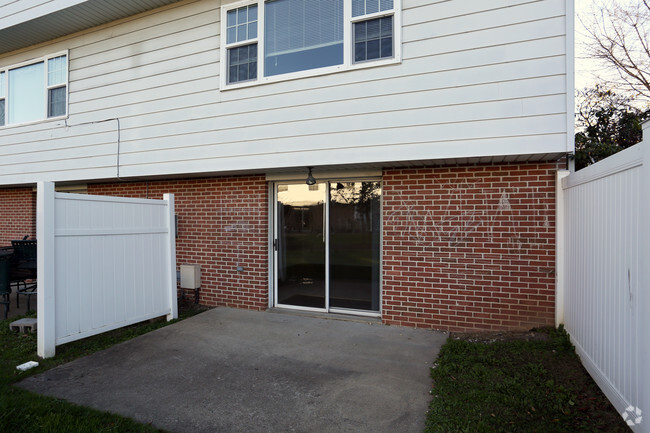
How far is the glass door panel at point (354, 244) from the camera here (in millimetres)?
5930

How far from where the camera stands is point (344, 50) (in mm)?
5277

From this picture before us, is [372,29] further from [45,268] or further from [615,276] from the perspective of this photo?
[45,268]

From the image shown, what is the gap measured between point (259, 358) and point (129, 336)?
208 cm

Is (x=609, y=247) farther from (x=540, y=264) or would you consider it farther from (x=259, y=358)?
(x=259, y=358)

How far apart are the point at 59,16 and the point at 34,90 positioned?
2057mm

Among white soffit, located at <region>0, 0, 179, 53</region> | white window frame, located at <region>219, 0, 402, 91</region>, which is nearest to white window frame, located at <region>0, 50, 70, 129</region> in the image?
white soffit, located at <region>0, 0, 179, 53</region>

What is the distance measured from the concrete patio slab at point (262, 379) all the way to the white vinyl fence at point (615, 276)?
1.46 m

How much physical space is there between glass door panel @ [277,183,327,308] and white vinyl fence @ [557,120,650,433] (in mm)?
3471

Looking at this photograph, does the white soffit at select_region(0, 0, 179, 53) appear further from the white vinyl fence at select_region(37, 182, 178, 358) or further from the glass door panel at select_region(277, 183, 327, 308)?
the glass door panel at select_region(277, 183, 327, 308)

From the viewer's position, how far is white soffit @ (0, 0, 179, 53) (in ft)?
21.2

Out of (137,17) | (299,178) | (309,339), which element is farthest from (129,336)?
(137,17)

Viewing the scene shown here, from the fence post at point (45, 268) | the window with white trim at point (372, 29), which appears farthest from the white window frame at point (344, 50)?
the fence post at point (45, 268)

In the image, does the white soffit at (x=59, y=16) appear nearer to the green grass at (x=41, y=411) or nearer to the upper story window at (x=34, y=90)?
the upper story window at (x=34, y=90)

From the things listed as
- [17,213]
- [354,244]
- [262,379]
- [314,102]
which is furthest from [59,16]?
[262,379]
